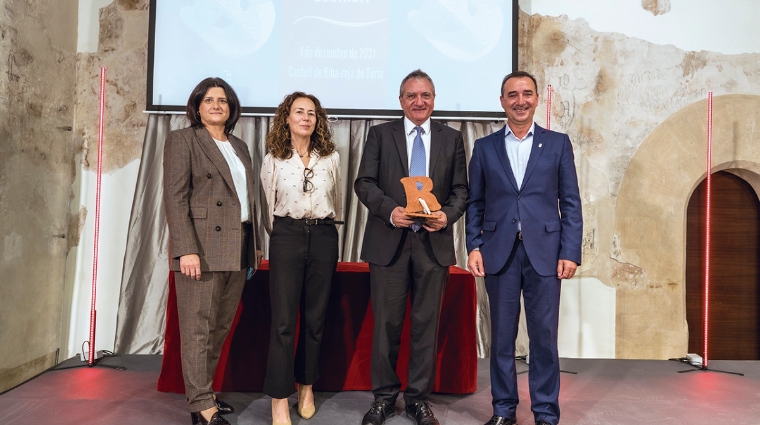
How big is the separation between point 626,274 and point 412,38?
2.56 m

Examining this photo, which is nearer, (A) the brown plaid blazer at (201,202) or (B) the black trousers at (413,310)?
(A) the brown plaid blazer at (201,202)

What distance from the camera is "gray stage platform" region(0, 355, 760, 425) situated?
2.79 m

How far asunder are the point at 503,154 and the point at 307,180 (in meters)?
0.95

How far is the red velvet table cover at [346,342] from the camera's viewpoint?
3186 millimetres

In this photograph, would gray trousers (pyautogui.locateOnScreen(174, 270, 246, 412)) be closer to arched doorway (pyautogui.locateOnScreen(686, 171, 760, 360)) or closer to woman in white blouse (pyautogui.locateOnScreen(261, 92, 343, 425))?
woman in white blouse (pyautogui.locateOnScreen(261, 92, 343, 425))

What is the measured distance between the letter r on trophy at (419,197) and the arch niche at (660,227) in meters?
2.55

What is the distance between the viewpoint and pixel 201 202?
2529 millimetres

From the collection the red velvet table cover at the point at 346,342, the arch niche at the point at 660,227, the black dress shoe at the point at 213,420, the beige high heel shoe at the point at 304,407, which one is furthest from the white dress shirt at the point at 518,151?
the arch niche at the point at 660,227

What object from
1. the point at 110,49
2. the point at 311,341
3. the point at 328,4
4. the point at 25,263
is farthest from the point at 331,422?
the point at 110,49

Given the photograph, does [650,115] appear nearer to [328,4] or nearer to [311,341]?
[328,4]

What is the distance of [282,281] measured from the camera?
2.59 meters

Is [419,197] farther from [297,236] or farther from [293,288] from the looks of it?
[293,288]

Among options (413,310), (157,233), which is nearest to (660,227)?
(413,310)

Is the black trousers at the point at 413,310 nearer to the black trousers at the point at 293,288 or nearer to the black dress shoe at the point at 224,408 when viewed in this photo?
the black trousers at the point at 293,288
